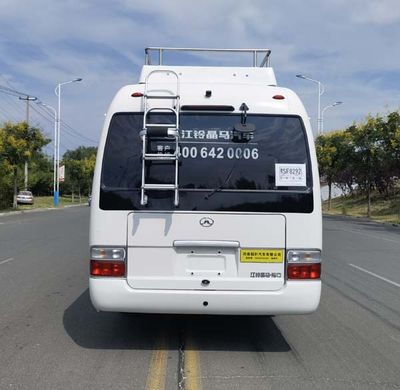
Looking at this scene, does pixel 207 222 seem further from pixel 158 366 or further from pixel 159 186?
pixel 158 366

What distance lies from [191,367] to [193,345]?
0.75 meters

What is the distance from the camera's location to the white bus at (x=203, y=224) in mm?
5305

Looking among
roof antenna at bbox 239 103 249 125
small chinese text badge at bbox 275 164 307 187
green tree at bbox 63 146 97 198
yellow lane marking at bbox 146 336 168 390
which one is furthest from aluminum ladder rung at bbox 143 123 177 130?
green tree at bbox 63 146 97 198

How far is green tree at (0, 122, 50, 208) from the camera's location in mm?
34875

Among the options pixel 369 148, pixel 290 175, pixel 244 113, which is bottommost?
pixel 290 175

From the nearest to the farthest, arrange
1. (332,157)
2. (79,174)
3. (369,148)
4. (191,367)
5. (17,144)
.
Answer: (191,367), (369,148), (17,144), (332,157), (79,174)

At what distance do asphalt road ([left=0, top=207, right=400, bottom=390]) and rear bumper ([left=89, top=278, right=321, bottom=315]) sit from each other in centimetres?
48

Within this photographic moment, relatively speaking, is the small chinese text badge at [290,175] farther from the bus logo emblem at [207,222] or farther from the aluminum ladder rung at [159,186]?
the aluminum ladder rung at [159,186]

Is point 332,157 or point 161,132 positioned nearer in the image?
point 161,132

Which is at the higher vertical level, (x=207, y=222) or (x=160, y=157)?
(x=160, y=157)

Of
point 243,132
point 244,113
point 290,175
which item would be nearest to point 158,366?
point 290,175

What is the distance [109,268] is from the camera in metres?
5.34

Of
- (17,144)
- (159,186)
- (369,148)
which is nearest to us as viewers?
(159,186)

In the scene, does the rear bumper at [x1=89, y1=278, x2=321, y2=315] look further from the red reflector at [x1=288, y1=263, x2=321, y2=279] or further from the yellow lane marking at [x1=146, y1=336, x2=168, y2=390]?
the yellow lane marking at [x1=146, y1=336, x2=168, y2=390]
